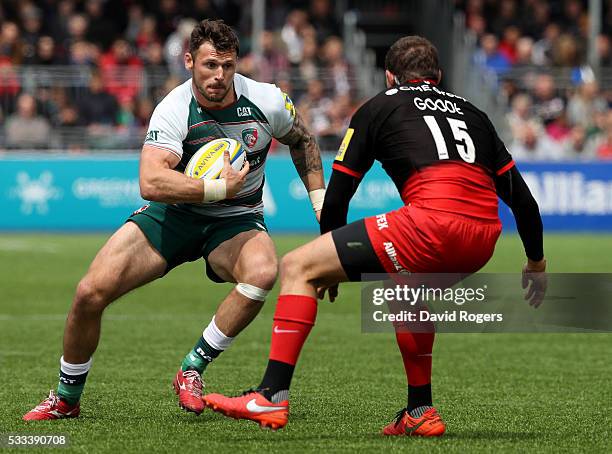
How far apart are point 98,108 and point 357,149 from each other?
16254 millimetres

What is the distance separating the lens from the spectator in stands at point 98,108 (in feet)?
71.2

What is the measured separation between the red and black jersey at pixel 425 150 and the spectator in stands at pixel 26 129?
15549 mm

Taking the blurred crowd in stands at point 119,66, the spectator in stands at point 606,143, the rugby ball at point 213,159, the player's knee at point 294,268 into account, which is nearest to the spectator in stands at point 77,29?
the blurred crowd in stands at point 119,66

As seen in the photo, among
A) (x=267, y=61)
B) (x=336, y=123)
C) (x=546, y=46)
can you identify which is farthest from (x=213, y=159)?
(x=546, y=46)

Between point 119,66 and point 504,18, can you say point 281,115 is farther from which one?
point 504,18

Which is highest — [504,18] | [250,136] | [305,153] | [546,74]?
[250,136]

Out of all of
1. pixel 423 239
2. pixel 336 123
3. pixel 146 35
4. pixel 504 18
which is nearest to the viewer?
pixel 423 239

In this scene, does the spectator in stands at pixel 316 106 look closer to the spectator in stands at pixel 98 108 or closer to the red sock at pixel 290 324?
the spectator in stands at pixel 98 108

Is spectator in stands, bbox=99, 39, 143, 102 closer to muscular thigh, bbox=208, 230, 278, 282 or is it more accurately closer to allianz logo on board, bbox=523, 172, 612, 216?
allianz logo on board, bbox=523, 172, 612, 216

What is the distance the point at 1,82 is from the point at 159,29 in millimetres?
3767

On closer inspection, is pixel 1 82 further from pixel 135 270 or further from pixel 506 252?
pixel 135 270

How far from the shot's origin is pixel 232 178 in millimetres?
6672

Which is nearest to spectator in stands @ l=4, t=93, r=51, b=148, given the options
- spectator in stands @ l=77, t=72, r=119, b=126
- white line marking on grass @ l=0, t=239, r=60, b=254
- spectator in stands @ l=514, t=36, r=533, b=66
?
spectator in stands @ l=77, t=72, r=119, b=126

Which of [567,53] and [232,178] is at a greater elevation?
[232,178]
